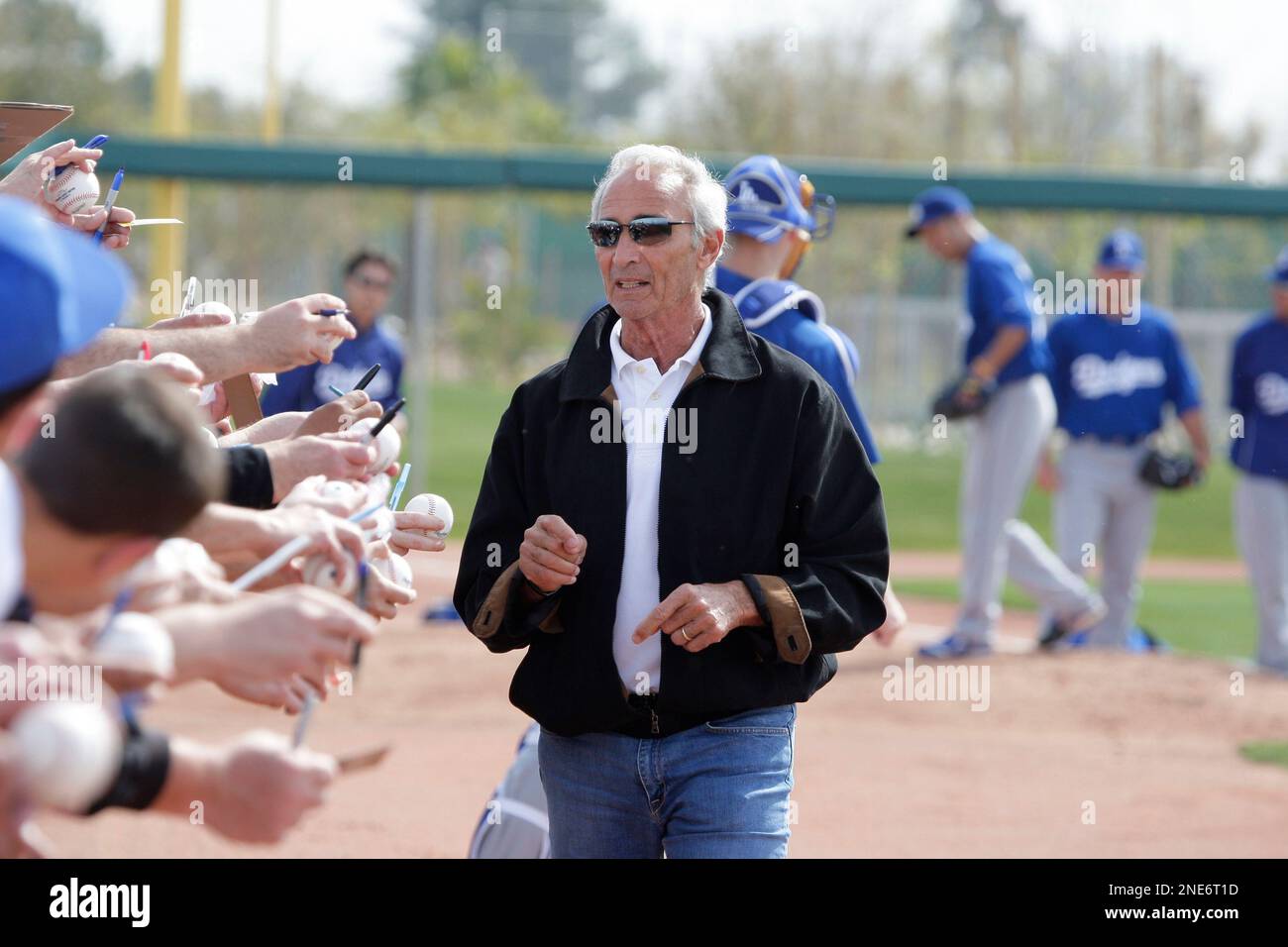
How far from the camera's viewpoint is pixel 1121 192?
13477 mm

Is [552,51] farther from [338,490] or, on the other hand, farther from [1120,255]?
[338,490]

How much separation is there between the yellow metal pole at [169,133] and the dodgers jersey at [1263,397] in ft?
24.7

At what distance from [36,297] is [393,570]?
1265mm

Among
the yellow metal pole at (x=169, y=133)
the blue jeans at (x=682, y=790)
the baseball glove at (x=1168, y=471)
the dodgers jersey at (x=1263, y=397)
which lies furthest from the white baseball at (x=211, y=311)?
the yellow metal pole at (x=169, y=133)

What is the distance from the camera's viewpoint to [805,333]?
4367 mm

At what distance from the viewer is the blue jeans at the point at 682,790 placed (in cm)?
353

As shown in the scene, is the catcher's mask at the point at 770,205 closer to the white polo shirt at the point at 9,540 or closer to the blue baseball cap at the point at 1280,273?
the white polo shirt at the point at 9,540

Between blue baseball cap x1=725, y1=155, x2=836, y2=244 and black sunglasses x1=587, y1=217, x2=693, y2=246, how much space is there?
38.3 inches

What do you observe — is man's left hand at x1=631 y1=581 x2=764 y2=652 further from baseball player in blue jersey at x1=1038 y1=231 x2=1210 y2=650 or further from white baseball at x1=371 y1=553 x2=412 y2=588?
baseball player in blue jersey at x1=1038 y1=231 x2=1210 y2=650

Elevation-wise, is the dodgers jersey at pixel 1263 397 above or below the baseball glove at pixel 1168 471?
above

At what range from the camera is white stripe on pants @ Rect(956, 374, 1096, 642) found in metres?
9.88

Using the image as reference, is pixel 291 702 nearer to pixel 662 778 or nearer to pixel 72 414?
pixel 72 414

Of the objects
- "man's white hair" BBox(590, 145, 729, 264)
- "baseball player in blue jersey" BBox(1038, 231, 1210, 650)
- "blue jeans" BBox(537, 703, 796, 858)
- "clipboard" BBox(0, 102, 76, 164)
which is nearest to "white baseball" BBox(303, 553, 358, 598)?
"blue jeans" BBox(537, 703, 796, 858)

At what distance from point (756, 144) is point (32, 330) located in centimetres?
2733
